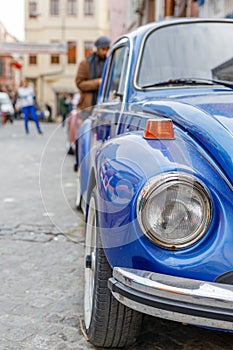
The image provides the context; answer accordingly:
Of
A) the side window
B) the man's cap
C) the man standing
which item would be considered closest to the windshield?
the side window

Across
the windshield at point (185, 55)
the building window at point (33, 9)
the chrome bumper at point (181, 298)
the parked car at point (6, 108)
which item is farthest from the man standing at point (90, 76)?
the building window at point (33, 9)

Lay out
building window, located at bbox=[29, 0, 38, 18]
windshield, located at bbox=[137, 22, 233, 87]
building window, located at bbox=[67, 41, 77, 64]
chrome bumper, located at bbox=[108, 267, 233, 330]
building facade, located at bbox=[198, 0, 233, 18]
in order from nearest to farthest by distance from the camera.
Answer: chrome bumper, located at bbox=[108, 267, 233, 330] → windshield, located at bbox=[137, 22, 233, 87] → building facade, located at bbox=[198, 0, 233, 18] → building window, located at bbox=[29, 0, 38, 18] → building window, located at bbox=[67, 41, 77, 64]

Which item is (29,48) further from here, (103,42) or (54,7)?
(103,42)

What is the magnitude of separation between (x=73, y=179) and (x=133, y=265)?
16.8ft

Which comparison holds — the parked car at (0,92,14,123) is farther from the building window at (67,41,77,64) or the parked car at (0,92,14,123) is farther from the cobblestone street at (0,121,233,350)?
the building window at (67,41,77,64)

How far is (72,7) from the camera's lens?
4316 cm

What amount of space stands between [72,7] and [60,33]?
2434 millimetres

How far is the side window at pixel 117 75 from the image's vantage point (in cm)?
344

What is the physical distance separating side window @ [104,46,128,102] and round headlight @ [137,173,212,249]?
1550mm

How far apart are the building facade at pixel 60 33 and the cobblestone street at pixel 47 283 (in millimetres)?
38521

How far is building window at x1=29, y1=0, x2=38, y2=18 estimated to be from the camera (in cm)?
4151

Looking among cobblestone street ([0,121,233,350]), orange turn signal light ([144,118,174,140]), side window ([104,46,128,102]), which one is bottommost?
cobblestone street ([0,121,233,350])

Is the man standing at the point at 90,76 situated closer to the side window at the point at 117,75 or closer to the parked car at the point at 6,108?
the side window at the point at 117,75

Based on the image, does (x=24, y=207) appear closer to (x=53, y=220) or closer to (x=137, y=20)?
(x=53, y=220)
